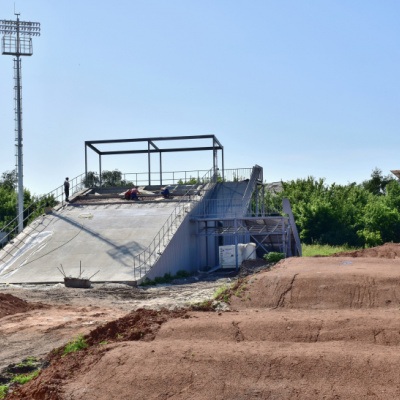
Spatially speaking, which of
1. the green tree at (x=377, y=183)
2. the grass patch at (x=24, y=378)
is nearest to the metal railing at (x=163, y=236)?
the grass patch at (x=24, y=378)

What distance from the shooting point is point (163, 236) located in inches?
1225

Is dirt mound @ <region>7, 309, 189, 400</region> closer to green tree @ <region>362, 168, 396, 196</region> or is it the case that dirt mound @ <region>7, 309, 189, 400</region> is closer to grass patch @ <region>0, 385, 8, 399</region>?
grass patch @ <region>0, 385, 8, 399</region>

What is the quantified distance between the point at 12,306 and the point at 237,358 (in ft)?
35.9

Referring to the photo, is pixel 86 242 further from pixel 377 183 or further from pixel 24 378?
pixel 377 183

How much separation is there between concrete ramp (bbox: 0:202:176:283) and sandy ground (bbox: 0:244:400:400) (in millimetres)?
14825

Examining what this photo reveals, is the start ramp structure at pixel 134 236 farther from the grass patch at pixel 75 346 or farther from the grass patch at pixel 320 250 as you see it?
the grass patch at pixel 75 346

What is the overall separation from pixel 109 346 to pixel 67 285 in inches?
607

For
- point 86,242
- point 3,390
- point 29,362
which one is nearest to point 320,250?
point 86,242

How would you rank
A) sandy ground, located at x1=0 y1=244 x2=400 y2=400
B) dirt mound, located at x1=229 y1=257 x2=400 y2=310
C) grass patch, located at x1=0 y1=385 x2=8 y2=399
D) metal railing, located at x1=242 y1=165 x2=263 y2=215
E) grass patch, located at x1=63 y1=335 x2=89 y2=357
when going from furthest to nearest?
metal railing, located at x1=242 y1=165 x2=263 y2=215
dirt mound, located at x1=229 y1=257 x2=400 y2=310
grass patch, located at x1=63 y1=335 x2=89 y2=357
grass patch, located at x1=0 y1=385 x2=8 y2=399
sandy ground, located at x1=0 y1=244 x2=400 y2=400

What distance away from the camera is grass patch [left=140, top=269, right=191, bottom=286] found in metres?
27.5

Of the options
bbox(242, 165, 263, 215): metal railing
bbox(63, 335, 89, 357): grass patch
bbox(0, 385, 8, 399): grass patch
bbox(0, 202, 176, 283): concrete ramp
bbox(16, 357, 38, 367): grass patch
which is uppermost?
bbox(242, 165, 263, 215): metal railing

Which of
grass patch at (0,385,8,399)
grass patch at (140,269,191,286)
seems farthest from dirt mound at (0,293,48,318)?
grass patch at (140,269,191,286)

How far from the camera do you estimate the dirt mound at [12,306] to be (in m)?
17.8

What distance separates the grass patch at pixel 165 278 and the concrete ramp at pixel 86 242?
69 centimetres
